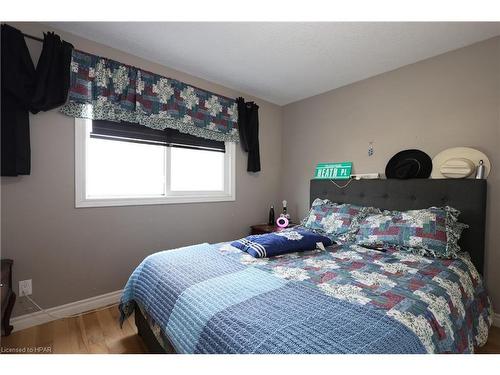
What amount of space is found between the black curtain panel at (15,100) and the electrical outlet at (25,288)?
2.73 feet

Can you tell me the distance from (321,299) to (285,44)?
197cm

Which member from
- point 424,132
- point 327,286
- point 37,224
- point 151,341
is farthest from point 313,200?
point 37,224

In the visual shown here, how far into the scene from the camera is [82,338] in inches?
65.5

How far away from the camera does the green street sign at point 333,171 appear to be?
2.70 metres

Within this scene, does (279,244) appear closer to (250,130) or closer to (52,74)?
(250,130)

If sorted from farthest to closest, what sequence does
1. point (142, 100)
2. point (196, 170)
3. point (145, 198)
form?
point (196, 170), point (145, 198), point (142, 100)

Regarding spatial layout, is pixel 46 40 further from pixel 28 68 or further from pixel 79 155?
pixel 79 155

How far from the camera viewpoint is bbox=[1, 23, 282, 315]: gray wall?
5.74 ft

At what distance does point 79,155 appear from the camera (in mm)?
1967

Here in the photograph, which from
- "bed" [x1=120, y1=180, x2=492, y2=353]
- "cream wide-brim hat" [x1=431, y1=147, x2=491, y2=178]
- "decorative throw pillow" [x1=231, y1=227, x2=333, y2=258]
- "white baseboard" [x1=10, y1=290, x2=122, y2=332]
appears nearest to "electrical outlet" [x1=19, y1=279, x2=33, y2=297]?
"white baseboard" [x1=10, y1=290, x2=122, y2=332]

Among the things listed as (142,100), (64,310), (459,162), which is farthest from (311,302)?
(142,100)

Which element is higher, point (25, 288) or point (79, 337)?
point (25, 288)

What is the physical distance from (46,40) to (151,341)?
7.43ft

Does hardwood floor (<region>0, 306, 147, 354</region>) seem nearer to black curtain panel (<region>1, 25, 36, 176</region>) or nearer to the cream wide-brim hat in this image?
black curtain panel (<region>1, 25, 36, 176</region>)
